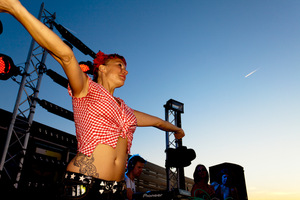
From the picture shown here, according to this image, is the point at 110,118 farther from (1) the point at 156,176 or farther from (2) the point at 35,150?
(1) the point at 156,176

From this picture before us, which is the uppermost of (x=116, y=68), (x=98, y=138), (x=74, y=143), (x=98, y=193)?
(x=74, y=143)

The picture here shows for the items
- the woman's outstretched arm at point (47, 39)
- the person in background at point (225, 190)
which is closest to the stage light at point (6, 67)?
the woman's outstretched arm at point (47, 39)

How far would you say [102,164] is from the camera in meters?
1.17

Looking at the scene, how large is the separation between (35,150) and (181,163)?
834cm

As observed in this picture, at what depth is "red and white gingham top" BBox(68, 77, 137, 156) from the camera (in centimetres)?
120

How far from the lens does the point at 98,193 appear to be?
3.41 feet

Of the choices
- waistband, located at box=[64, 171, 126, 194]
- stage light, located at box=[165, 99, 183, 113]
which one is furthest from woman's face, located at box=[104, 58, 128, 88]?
stage light, located at box=[165, 99, 183, 113]

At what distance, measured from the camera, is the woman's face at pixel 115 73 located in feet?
5.41

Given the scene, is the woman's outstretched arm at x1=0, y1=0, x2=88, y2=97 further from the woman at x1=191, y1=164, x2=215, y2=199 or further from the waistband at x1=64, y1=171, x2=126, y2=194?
the woman at x1=191, y1=164, x2=215, y2=199

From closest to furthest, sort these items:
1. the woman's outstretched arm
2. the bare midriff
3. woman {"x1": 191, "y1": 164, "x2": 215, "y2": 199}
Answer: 1. the woman's outstretched arm
2. the bare midriff
3. woman {"x1": 191, "y1": 164, "x2": 215, "y2": 199}

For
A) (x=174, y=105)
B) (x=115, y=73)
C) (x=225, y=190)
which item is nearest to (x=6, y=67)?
(x=115, y=73)

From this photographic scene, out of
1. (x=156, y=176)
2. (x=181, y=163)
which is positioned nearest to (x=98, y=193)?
(x=181, y=163)

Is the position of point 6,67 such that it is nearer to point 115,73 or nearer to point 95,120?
point 115,73

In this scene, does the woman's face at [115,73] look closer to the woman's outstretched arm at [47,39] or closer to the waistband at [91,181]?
the woman's outstretched arm at [47,39]
